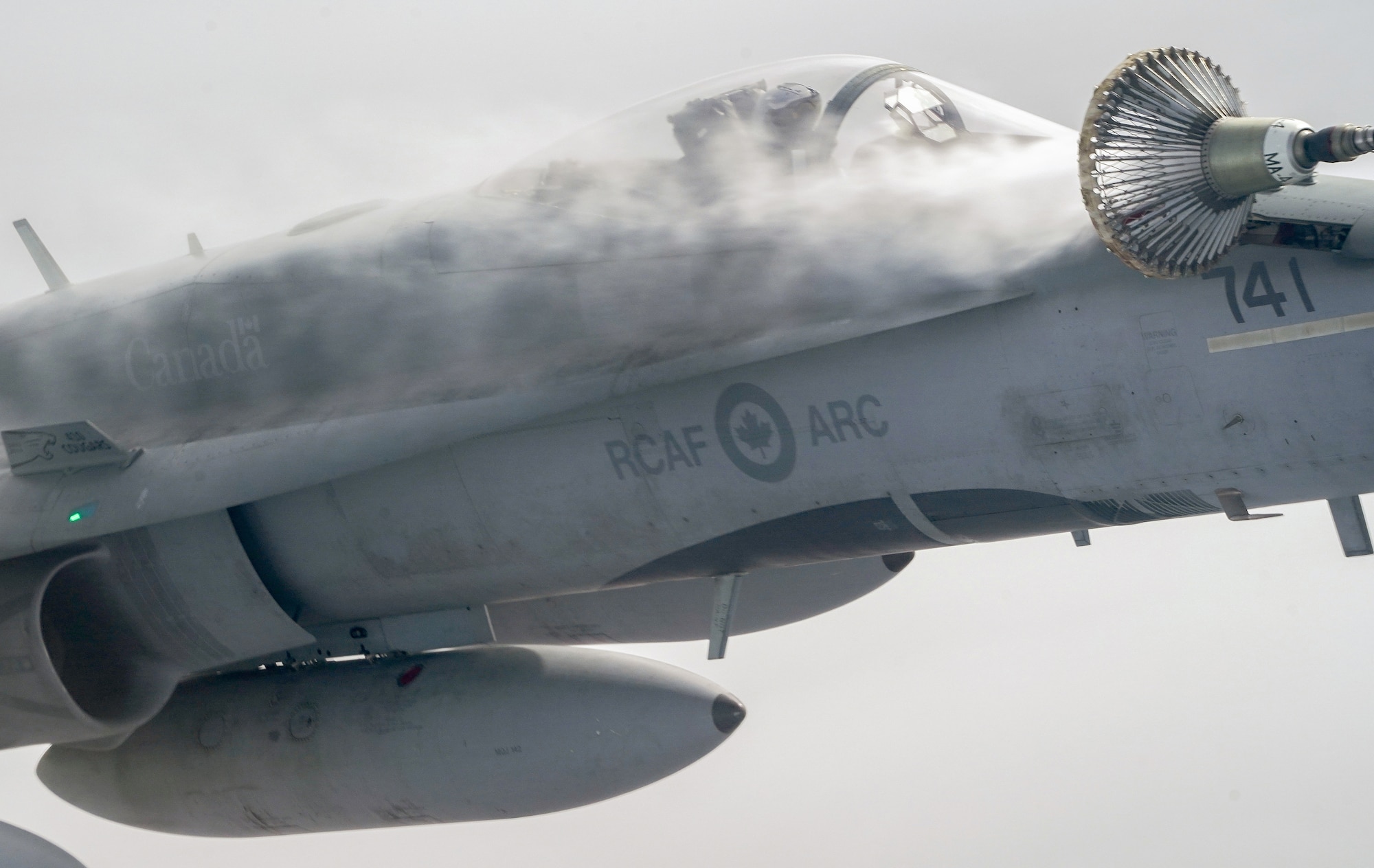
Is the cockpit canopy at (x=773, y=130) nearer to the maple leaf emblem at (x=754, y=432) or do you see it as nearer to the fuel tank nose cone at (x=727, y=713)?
the maple leaf emblem at (x=754, y=432)

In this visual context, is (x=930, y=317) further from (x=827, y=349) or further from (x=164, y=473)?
(x=164, y=473)

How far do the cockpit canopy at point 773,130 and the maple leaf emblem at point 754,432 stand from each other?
0.95 meters

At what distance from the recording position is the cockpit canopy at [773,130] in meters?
5.78

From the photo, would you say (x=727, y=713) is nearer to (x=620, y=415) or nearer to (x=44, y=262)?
(x=620, y=415)

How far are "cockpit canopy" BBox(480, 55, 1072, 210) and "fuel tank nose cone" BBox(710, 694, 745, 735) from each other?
2.63 meters

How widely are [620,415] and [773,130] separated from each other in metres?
1.38

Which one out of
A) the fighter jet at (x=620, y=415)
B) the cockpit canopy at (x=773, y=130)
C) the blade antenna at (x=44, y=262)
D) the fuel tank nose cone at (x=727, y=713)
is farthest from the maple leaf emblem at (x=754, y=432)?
the blade antenna at (x=44, y=262)

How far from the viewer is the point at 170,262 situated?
779 centimetres

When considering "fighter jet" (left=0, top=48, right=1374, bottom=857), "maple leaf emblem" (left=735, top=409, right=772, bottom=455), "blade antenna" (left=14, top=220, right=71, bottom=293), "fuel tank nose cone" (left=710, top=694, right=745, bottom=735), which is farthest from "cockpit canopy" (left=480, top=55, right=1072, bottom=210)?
"blade antenna" (left=14, top=220, right=71, bottom=293)

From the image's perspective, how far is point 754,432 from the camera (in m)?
5.85

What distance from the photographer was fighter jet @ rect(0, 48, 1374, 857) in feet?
15.9

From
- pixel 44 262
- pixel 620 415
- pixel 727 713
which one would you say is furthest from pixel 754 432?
pixel 44 262

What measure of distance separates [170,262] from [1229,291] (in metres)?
5.59

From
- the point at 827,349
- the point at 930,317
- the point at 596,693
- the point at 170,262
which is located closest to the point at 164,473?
the point at 170,262
